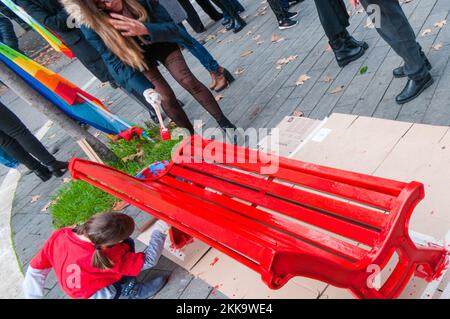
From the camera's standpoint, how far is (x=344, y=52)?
3820 millimetres

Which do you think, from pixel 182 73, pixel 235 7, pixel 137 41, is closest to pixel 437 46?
pixel 182 73

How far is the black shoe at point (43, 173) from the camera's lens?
475 cm

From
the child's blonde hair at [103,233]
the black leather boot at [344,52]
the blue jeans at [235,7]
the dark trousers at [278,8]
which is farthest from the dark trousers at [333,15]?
the blue jeans at [235,7]

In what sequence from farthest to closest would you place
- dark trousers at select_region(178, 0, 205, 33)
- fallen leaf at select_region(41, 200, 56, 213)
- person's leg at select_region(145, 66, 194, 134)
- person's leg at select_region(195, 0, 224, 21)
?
person's leg at select_region(195, 0, 224, 21), dark trousers at select_region(178, 0, 205, 33), fallen leaf at select_region(41, 200, 56, 213), person's leg at select_region(145, 66, 194, 134)

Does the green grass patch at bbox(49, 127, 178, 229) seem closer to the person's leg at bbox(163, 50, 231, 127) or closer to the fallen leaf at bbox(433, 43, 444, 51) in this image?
the person's leg at bbox(163, 50, 231, 127)

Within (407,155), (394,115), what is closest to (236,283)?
(407,155)

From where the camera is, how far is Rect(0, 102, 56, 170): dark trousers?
4.20 meters

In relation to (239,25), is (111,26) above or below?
above

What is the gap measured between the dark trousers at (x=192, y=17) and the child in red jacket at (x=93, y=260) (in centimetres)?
505

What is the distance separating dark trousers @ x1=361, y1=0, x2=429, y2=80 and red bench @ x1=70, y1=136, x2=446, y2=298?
1507 millimetres

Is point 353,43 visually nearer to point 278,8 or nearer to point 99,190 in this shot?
point 278,8

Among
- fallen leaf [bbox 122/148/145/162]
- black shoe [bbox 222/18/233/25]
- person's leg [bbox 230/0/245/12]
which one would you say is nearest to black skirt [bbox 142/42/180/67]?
fallen leaf [bbox 122/148/145/162]

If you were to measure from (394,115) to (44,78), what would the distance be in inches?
127

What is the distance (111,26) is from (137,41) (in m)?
0.25
